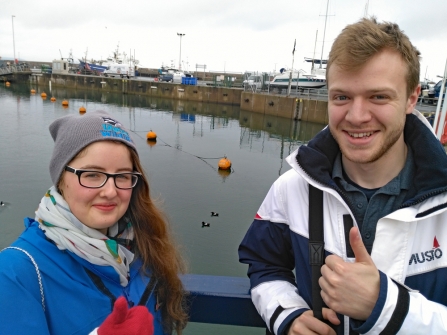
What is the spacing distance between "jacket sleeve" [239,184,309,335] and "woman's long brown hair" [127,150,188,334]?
359mm

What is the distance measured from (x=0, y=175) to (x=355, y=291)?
1311 cm

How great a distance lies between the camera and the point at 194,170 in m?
13.5

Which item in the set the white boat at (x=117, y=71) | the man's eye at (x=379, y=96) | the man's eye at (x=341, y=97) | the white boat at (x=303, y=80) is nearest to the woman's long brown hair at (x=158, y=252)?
the man's eye at (x=341, y=97)

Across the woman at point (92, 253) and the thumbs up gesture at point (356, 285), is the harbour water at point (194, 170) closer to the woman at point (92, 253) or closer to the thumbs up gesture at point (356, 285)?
the woman at point (92, 253)

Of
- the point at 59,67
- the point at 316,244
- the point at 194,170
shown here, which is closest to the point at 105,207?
the point at 316,244

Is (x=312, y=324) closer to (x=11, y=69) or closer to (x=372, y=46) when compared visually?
(x=372, y=46)

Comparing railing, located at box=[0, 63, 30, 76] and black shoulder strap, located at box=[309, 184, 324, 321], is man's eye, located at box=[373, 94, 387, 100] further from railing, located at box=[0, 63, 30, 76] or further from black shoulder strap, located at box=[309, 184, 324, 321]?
railing, located at box=[0, 63, 30, 76]

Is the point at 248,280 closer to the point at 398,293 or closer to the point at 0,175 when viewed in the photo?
the point at 398,293

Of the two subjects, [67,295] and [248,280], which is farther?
[248,280]

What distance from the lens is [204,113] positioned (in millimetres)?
33031

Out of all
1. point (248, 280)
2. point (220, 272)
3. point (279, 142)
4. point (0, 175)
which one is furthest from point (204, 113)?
point (248, 280)

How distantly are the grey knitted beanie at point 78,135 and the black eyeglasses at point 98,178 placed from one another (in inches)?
2.5

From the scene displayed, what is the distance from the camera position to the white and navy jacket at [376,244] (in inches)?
46.6

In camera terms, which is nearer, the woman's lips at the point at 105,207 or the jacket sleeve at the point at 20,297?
the jacket sleeve at the point at 20,297
